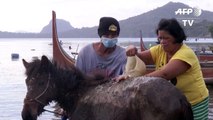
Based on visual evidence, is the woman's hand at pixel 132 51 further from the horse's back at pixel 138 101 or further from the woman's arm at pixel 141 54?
the horse's back at pixel 138 101

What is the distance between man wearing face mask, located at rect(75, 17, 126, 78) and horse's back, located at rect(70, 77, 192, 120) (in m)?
0.84

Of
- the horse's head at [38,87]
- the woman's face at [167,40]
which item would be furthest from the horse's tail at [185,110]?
the horse's head at [38,87]

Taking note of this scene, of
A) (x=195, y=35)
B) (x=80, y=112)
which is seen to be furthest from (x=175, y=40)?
(x=195, y=35)

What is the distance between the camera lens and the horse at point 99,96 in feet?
10.9

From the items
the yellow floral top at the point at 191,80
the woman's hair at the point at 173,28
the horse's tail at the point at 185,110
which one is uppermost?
the woman's hair at the point at 173,28

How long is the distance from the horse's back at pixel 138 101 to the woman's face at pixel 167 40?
481 mm

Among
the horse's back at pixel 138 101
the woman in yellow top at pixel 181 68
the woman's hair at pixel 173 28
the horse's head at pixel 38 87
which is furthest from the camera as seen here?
the horse's head at pixel 38 87

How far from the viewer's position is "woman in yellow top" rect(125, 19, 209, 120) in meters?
3.69

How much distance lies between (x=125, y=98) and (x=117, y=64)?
1.11 metres

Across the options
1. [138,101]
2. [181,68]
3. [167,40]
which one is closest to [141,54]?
[167,40]

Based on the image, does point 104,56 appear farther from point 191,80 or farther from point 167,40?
point 191,80

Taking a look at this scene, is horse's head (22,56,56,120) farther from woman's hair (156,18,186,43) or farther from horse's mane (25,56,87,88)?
woman's hair (156,18,186,43)

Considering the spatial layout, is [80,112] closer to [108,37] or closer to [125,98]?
[125,98]

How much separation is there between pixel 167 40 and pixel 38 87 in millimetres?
1108
